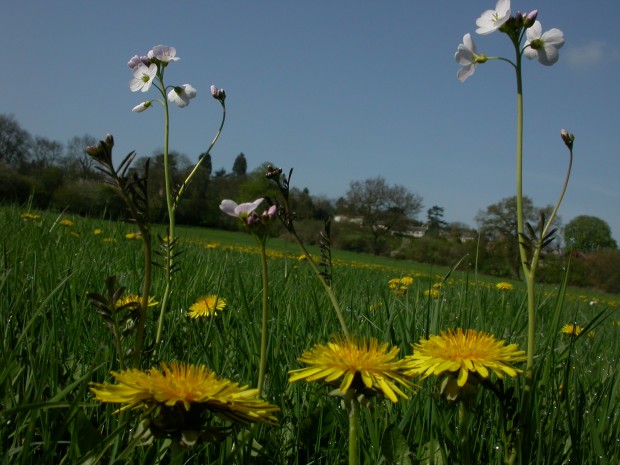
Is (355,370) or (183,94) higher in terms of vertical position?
(183,94)

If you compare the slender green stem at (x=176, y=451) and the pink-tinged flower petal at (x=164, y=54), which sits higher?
the pink-tinged flower petal at (x=164, y=54)

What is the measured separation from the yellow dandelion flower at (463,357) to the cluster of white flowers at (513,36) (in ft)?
1.83

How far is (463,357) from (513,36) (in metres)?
0.62

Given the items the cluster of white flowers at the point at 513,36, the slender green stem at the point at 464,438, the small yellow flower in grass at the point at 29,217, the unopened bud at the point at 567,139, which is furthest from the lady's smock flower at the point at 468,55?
the small yellow flower in grass at the point at 29,217

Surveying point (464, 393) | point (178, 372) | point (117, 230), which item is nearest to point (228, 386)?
point (178, 372)

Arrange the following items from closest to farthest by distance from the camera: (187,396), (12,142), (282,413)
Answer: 1. (187,396)
2. (282,413)
3. (12,142)

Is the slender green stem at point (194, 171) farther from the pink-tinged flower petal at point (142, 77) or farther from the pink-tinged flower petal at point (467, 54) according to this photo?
the pink-tinged flower petal at point (467, 54)

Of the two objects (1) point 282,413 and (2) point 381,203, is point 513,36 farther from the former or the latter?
(2) point 381,203

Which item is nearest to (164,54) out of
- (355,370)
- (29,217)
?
(355,370)

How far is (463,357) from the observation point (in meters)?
0.90

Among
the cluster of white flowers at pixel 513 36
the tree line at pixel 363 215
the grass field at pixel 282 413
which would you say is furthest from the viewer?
the tree line at pixel 363 215

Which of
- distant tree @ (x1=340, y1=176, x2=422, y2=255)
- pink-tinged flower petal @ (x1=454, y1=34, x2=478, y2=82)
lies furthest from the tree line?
pink-tinged flower petal @ (x1=454, y1=34, x2=478, y2=82)

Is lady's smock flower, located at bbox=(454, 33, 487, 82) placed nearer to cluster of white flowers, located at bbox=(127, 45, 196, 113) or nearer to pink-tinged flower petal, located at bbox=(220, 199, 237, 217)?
pink-tinged flower petal, located at bbox=(220, 199, 237, 217)

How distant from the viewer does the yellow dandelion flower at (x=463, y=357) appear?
2.86ft
